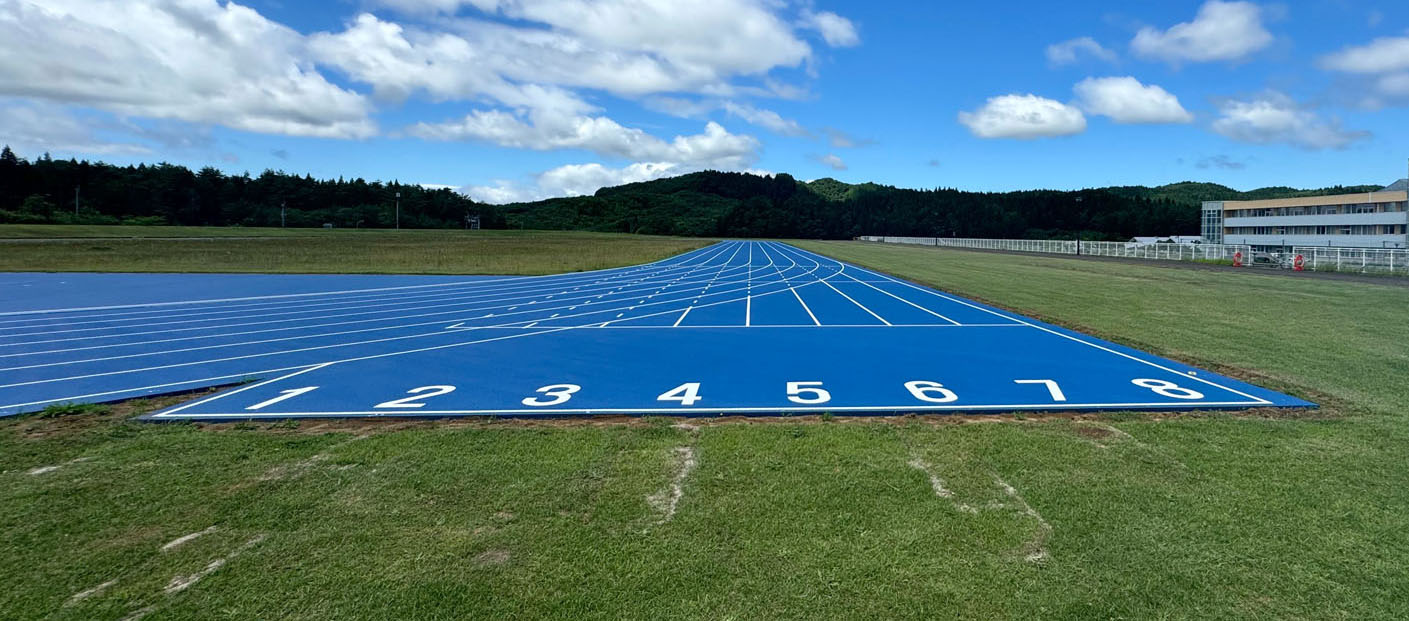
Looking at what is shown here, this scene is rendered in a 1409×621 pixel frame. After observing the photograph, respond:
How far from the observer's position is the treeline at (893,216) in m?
140

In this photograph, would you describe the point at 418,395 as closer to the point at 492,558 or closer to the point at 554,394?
the point at 554,394

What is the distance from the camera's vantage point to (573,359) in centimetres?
1016

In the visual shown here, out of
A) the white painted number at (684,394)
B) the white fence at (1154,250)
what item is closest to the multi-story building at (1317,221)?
the white fence at (1154,250)

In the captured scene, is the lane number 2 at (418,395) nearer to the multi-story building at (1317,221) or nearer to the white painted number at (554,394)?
the white painted number at (554,394)

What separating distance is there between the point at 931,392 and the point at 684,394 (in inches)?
119

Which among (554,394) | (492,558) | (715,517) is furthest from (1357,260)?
(492,558)

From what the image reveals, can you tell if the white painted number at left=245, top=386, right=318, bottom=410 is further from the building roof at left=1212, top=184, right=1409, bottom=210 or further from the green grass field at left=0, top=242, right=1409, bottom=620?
the building roof at left=1212, top=184, right=1409, bottom=210

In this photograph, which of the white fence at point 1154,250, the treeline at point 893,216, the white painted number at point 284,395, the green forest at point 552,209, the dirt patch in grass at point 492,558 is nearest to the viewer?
the dirt patch in grass at point 492,558

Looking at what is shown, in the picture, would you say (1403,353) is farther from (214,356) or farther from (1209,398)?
(214,356)

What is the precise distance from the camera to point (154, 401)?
25.0 feet

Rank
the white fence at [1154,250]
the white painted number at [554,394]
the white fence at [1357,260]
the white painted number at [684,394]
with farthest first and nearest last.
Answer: the white fence at [1154,250] < the white fence at [1357,260] < the white painted number at [684,394] < the white painted number at [554,394]

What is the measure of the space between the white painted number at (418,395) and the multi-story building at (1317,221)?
71.4 meters

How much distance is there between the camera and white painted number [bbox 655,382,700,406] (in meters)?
7.65

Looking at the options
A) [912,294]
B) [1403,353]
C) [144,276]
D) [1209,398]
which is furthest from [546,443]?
[144,276]
